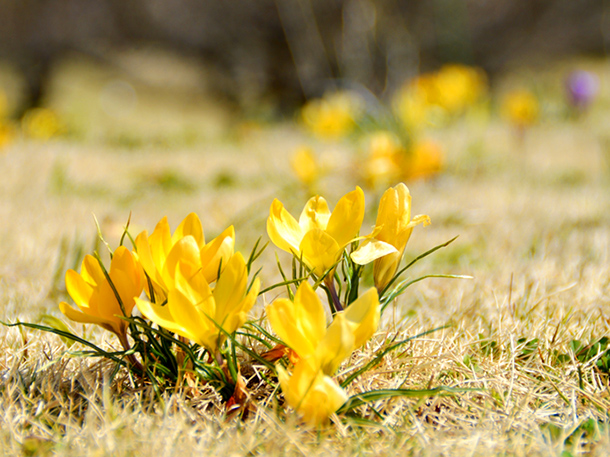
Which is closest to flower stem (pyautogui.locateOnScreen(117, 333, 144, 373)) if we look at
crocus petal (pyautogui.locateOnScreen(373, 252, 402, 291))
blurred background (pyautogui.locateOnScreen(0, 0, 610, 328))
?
crocus petal (pyautogui.locateOnScreen(373, 252, 402, 291))

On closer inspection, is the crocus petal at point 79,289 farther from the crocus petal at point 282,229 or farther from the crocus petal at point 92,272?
the crocus petal at point 282,229

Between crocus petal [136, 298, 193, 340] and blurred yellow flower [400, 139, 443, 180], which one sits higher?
crocus petal [136, 298, 193, 340]

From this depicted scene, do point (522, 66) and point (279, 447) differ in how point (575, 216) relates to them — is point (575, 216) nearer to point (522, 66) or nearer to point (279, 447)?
point (279, 447)

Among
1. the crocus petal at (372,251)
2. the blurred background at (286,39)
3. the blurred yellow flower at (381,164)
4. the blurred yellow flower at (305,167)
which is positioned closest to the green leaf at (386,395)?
the crocus petal at (372,251)

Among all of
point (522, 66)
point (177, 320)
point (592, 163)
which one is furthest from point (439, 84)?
point (177, 320)

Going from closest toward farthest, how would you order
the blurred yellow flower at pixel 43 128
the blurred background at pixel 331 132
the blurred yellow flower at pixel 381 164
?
the blurred background at pixel 331 132 → the blurred yellow flower at pixel 381 164 → the blurred yellow flower at pixel 43 128

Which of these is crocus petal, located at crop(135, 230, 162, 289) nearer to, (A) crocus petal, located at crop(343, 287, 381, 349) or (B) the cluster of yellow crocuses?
(B) the cluster of yellow crocuses

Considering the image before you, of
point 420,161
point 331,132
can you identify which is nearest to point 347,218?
point 420,161
